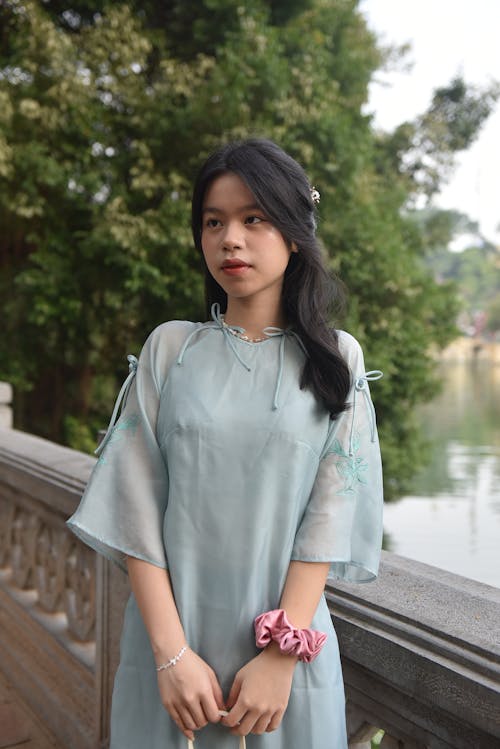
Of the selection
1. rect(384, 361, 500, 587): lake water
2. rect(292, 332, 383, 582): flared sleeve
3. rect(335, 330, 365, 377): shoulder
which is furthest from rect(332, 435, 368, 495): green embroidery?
rect(384, 361, 500, 587): lake water

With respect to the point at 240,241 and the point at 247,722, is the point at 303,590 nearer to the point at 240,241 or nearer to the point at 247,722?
the point at 247,722

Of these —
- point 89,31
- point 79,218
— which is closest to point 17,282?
point 79,218

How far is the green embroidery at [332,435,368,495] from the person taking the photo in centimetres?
107

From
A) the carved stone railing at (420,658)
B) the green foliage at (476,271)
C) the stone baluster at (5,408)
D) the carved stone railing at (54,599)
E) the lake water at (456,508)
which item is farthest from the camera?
the green foliage at (476,271)

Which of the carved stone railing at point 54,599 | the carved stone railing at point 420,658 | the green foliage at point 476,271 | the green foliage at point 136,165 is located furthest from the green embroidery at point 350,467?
the green foliage at point 476,271

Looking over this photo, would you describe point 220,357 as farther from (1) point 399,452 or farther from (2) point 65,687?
(1) point 399,452

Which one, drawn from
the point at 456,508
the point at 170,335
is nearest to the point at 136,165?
the point at 170,335

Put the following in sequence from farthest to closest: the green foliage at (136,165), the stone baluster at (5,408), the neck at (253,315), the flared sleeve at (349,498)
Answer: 1. the green foliage at (136,165)
2. the stone baluster at (5,408)
3. the neck at (253,315)
4. the flared sleeve at (349,498)

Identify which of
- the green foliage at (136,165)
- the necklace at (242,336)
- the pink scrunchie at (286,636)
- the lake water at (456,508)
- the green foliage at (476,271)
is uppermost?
the green foliage at (476,271)

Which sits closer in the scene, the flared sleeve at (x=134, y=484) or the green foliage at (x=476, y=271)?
the flared sleeve at (x=134, y=484)

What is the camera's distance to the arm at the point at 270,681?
0.98 metres

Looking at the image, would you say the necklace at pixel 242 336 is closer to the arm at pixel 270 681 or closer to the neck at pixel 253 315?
the neck at pixel 253 315

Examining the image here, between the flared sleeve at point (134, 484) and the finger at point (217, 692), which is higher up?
the flared sleeve at point (134, 484)

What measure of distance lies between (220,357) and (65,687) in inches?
56.9
